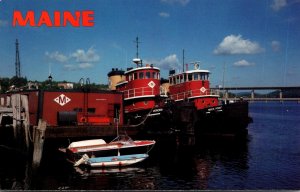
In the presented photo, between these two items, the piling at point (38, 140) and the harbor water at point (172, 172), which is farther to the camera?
the piling at point (38, 140)

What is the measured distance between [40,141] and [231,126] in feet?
83.8

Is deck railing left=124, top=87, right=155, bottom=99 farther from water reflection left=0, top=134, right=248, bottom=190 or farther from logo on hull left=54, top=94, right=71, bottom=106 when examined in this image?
logo on hull left=54, top=94, right=71, bottom=106

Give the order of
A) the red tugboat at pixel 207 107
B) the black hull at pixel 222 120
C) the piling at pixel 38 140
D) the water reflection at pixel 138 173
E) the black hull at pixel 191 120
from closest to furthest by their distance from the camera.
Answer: the water reflection at pixel 138 173
the piling at pixel 38 140
the black hull at pixel 191 120
the black hull at pixel 222 120
the red tugboat at pixel 207 107

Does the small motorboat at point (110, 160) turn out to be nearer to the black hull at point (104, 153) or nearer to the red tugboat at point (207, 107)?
the black hull at point (104, 153)

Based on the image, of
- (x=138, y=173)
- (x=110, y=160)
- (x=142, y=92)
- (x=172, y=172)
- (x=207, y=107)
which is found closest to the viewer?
(x=138, y=173)

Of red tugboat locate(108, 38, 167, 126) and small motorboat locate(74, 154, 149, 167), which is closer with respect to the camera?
small motorboat locate(74, 154, 149, 167)

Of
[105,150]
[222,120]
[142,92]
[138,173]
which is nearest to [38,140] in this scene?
[105,150]

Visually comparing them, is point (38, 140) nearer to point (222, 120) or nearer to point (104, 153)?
point (104, 153)

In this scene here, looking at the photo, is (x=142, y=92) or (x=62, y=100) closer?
(x=62, y=100)

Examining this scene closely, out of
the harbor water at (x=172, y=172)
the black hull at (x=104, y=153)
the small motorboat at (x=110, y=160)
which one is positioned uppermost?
the black hull at (x=104, y=153)

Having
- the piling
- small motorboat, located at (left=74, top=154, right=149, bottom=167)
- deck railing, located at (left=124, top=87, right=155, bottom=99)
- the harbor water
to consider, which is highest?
deck railing, located at (left=124, top=87, right=155, bottom=99)

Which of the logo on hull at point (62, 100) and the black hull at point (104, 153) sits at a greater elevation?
the logo on hull at point (62, 100)

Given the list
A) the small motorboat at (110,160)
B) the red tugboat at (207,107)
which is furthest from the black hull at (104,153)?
the red tugboat at (207,107)

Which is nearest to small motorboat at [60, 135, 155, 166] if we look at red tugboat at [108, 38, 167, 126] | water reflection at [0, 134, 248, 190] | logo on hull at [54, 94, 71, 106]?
water reflection at [0, 134, 248, 190]
